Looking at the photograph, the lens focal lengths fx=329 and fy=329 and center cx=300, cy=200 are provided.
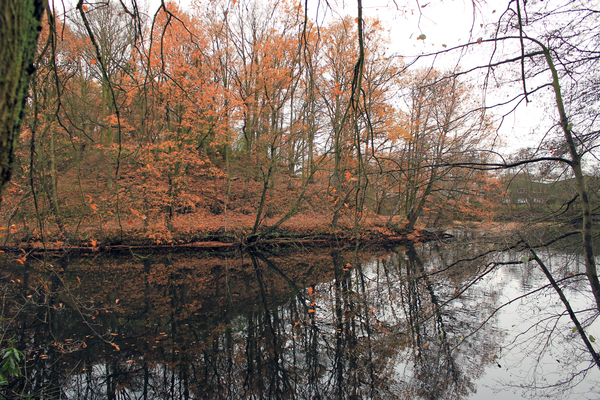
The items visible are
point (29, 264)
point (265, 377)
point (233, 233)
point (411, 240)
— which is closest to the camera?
point (265, 377)

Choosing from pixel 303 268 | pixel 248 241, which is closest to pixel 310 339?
pixel 303 268

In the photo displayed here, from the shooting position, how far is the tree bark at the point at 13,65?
60cm

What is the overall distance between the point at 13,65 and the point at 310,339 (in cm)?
522

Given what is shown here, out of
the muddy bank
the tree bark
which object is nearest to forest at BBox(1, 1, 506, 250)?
the muddy bank

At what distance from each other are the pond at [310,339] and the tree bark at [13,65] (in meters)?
1.90

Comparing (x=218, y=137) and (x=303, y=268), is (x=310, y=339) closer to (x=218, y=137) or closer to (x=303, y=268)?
(x=303, y=268)

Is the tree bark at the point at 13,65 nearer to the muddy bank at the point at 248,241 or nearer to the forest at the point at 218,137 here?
the forest at the point at 218,137

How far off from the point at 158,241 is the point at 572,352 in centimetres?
1104

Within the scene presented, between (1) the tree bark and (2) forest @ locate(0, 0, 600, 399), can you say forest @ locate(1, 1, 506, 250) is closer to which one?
(2) forest @ locate(0, 0, 600, 399)

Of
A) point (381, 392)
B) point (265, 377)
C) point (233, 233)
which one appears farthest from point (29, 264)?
point (381, 392)

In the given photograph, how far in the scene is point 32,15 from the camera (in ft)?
2.14

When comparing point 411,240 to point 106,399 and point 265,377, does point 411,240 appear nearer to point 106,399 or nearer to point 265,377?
point 265,377

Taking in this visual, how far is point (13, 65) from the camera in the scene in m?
0.61

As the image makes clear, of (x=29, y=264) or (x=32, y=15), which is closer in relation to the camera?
(x=32, y=15)
